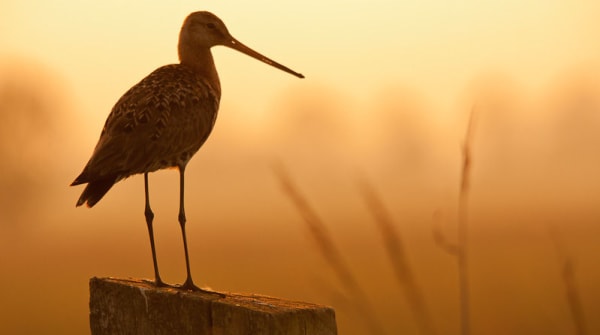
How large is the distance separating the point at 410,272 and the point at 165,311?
40.2 inches

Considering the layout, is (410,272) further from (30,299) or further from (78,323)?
(30,299)

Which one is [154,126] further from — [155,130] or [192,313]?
[192,313]

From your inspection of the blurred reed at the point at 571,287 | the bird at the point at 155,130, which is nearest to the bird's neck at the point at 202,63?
the bird at the point at 155,130

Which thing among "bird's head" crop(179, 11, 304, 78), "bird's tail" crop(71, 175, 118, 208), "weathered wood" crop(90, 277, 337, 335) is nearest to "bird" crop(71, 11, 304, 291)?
"bird's tail" crop(71, 175, 118, 208)

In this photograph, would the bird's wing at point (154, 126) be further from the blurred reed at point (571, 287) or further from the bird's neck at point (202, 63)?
the blurred reed at point (571, 287)

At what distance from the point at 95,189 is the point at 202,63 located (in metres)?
2.04

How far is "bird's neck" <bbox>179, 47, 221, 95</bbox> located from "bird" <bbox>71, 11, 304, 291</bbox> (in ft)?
0.06

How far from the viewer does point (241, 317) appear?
15.2ft

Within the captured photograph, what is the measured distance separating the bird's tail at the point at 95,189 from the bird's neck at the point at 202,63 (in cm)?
175

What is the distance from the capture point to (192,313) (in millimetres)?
4840

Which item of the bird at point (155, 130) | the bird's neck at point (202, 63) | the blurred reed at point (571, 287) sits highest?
the bird's neck at point (202, 63)

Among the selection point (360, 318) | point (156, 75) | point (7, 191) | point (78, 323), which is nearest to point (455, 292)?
point (78, 323)

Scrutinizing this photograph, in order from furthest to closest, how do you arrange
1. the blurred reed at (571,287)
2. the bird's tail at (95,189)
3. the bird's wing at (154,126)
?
the bird's wing at (154,126) → the bird's tail at (95,189) → the blurred reed at (571,287)

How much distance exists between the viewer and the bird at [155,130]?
7.52 m
